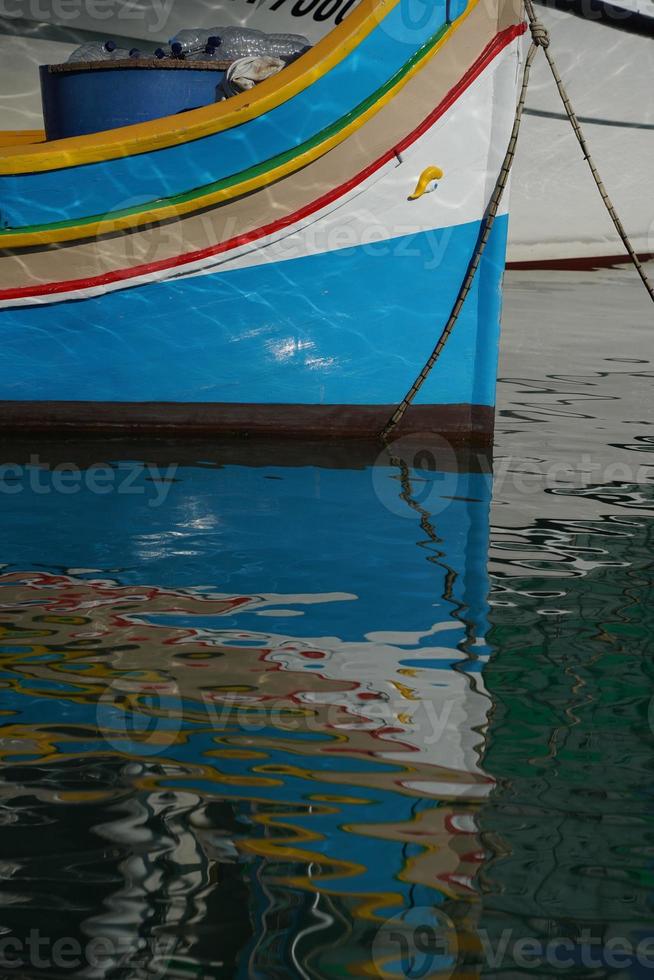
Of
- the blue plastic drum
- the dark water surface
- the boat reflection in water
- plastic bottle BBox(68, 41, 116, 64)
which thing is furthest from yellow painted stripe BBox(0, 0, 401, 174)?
the boat reflection in water

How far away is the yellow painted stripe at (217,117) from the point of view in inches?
158

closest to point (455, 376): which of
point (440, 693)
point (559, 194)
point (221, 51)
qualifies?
point (221, 51)

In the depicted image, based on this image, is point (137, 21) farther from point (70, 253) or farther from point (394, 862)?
point (394, 862)

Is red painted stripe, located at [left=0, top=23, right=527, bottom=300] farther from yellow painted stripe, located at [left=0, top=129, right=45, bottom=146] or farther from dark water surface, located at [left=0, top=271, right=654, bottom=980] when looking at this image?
yellow painted stripe, located at [left=0, top=129, right=45, bottom=146]

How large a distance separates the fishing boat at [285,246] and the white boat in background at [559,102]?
447 centimetres

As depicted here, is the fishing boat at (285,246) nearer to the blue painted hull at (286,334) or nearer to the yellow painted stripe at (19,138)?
the blue painted hull at (286,334)

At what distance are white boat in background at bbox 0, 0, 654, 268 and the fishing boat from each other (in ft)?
14.7

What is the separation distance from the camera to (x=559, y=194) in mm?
10656

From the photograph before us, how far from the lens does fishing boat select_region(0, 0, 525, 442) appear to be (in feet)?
13.4

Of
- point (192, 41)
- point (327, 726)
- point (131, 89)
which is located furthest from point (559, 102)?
point (327, 726)

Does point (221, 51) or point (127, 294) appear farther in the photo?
point (221, 51)

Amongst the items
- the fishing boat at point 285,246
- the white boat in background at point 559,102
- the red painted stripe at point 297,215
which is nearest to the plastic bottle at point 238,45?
the fishing boat at point 285,246

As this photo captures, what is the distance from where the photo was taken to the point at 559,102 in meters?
10.2

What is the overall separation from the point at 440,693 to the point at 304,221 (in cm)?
→ 246
